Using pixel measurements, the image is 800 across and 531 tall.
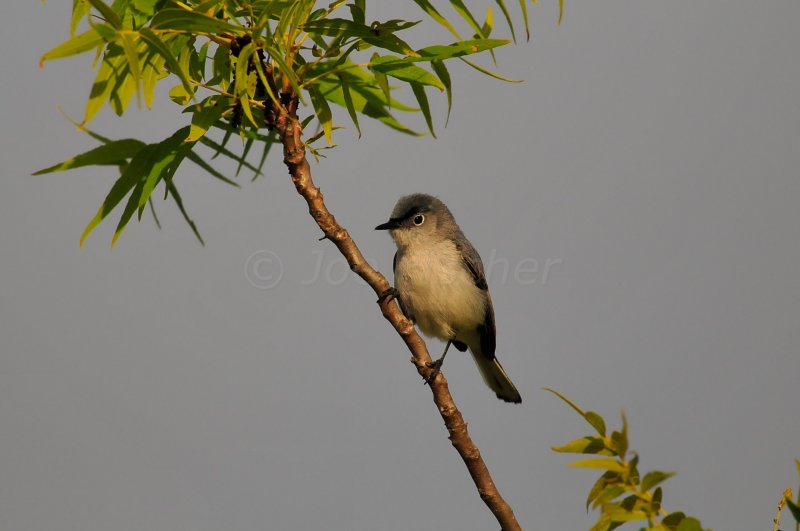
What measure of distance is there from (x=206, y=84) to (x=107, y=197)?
0.59 meters

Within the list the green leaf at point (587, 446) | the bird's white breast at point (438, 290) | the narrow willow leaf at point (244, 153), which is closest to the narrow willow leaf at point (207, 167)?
the narrow willow leaf at point (244, 153)

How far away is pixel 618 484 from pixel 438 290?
295 centimetres

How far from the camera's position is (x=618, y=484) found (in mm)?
1861

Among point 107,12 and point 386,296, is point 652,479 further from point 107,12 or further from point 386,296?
point 107,12

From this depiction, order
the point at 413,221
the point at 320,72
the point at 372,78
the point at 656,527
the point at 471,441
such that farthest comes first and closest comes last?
the point at 413,221, the point at 372,78, the point at 320,72, the point at 471,441, the point at 656,527

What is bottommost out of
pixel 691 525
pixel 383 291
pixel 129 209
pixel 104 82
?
pixel 691 525

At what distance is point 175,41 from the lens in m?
3.09

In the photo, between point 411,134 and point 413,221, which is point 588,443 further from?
point 413,221

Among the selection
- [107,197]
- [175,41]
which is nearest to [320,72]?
[175,41]

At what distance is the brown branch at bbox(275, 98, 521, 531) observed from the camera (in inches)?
115

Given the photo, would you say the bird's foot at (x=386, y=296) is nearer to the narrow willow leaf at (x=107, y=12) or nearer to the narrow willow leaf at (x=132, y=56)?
the narrow willow leaf at (x=132, y=56)

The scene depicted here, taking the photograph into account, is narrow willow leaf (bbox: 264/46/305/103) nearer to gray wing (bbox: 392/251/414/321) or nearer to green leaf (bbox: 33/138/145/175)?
green leaf (bbox: 33/138/145/175)

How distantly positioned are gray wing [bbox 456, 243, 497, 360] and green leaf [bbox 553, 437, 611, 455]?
3.19 meters

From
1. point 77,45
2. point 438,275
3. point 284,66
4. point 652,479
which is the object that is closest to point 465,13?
point 284,66
